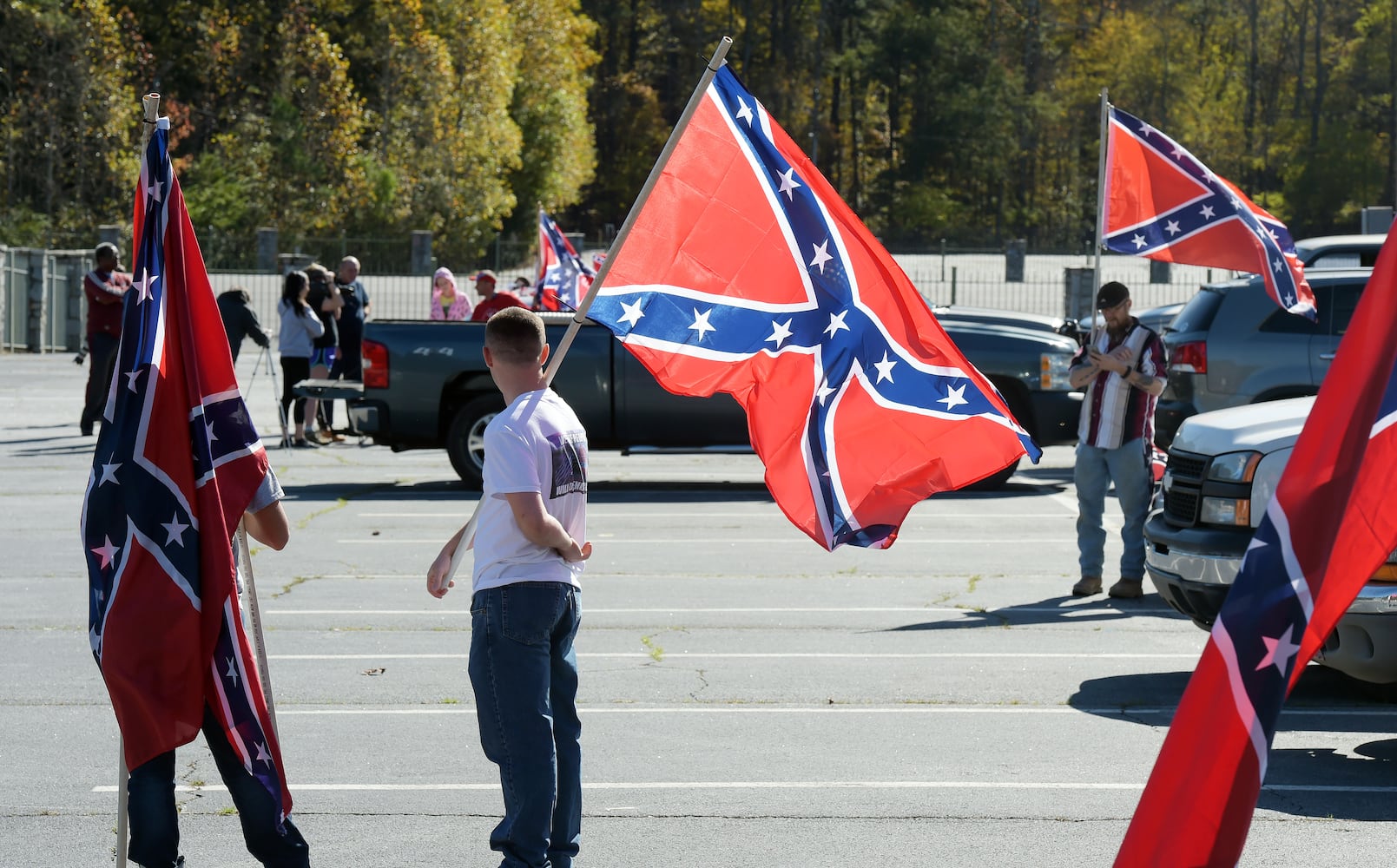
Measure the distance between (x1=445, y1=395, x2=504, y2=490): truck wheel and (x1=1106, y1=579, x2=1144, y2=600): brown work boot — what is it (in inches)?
259

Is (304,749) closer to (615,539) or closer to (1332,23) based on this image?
(615,539)

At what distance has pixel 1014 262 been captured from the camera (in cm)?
4981

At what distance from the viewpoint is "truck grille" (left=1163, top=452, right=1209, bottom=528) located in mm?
8094

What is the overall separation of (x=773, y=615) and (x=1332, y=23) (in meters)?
85.0

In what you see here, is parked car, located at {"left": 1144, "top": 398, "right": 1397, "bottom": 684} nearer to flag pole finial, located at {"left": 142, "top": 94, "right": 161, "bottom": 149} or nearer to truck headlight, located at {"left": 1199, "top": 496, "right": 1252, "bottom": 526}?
truck headlight, located at {"left": 1199, "top": 496, "right": 1252, "bottom": 526}

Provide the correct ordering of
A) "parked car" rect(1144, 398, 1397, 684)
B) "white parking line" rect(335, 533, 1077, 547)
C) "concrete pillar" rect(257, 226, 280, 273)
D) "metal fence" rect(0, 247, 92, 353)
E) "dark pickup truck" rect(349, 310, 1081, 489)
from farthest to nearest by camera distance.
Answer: "concrete pillar" rect(257, 226, 280, 273) < "metal fence" rect(0, 247, 92, 353) < "dark pickup truck" rect(349, 310, 1081, 489) < "white parking line" rect(335, 533, 1077, 547) < "parked car" rect(1144, 398, 1397, 684)

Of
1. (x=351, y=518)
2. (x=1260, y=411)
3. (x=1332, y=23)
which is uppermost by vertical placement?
(x=1332, y=23)

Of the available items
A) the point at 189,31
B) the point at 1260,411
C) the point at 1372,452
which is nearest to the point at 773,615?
the point at 1260,411

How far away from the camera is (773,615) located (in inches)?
397

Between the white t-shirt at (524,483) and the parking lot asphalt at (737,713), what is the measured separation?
3.81 feet

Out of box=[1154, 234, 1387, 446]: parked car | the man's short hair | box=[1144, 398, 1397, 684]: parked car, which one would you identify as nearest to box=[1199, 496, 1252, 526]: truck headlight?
box=[1144, 398, 1397, 684]: parked car

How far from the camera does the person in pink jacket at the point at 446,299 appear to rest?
2169 cm

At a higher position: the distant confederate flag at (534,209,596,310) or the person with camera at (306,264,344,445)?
the distant confederate flag at (534,209,596,310)

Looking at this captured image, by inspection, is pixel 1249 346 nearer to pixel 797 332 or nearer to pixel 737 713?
pixel 737 713
